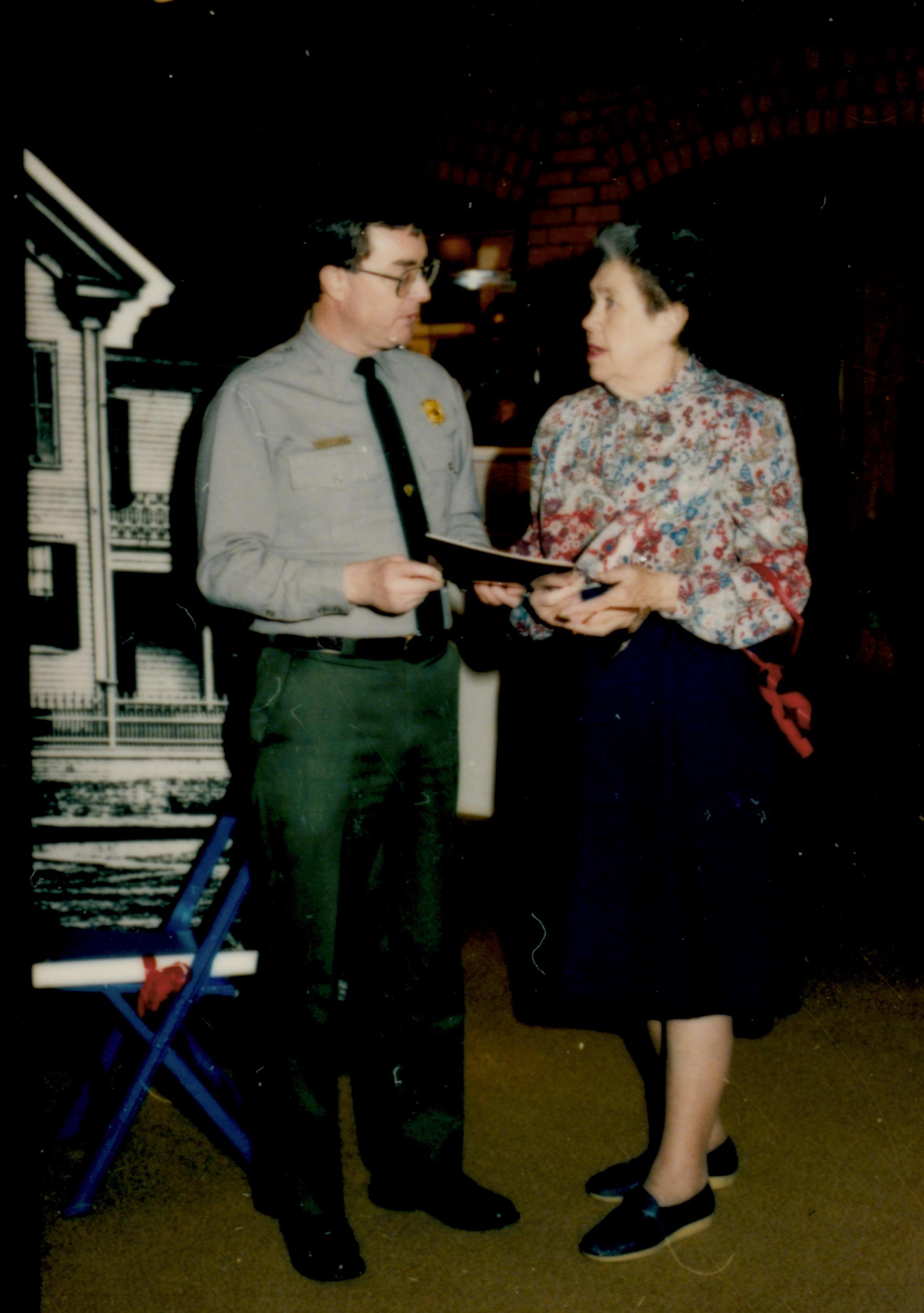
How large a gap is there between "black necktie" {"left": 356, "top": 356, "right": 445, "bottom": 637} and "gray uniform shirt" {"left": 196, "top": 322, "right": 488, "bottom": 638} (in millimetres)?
15

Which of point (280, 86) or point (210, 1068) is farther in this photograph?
point (280, 86)

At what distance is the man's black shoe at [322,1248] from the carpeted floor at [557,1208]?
4 centimetres

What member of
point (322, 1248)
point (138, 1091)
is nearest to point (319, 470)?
point (138, 1091)

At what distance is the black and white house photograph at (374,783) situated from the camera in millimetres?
2166

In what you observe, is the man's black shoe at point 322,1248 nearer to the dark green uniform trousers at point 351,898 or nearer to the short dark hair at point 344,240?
the dark green uniform trousers at point 351,898

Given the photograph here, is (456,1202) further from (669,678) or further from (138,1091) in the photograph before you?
(669,678)

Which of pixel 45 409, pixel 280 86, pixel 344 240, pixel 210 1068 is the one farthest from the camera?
pixel 280 86

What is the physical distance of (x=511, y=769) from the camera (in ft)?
15.0

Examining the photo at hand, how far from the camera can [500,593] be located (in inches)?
95.7

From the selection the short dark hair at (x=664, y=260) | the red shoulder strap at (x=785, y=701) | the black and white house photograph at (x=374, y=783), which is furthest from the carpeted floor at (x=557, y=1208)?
the short dark hair at (x=664, y=260)

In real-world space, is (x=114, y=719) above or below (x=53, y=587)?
below

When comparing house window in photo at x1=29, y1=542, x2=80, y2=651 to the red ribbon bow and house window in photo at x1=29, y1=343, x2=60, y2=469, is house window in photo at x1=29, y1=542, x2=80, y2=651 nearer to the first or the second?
house window in photo at x1=29, y1=343, x2=60, y2=469

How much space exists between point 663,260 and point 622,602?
0.68 metres

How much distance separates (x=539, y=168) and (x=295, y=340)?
303 cm
